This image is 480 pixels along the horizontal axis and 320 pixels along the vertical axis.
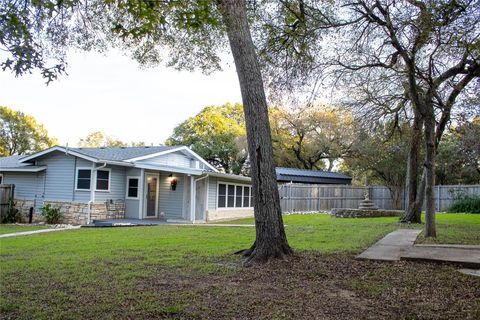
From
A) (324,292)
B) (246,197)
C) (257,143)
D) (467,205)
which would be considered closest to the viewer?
(324,292)

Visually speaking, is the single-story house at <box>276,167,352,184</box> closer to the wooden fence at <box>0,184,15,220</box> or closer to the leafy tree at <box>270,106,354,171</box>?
the leafy tree at <box>270,106,354,171</box>

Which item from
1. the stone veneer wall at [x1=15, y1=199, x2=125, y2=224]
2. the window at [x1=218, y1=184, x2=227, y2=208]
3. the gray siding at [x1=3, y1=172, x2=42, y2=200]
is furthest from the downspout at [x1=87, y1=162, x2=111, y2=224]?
the window at [x1=218, y1=184, x2=227, y2=208]

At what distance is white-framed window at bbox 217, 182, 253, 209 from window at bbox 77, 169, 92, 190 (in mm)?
5993

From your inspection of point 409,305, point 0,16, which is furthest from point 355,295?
point 0,16

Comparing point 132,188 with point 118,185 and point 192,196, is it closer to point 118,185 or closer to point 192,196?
point 118,185

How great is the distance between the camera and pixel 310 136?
3391 centimetres

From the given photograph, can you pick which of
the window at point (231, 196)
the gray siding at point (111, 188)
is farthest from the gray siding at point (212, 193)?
the gray siding at point (111, 188)

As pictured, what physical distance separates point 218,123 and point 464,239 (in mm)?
29174

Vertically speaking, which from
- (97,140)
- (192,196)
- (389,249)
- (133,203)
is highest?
(97,140)

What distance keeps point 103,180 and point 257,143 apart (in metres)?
12.1

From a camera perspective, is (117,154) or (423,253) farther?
(117,154)

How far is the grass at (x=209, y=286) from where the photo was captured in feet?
13.9

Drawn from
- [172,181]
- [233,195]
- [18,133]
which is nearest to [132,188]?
[172,181]

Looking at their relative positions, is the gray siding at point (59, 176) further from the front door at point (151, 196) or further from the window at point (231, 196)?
the window at point (231, 196)
